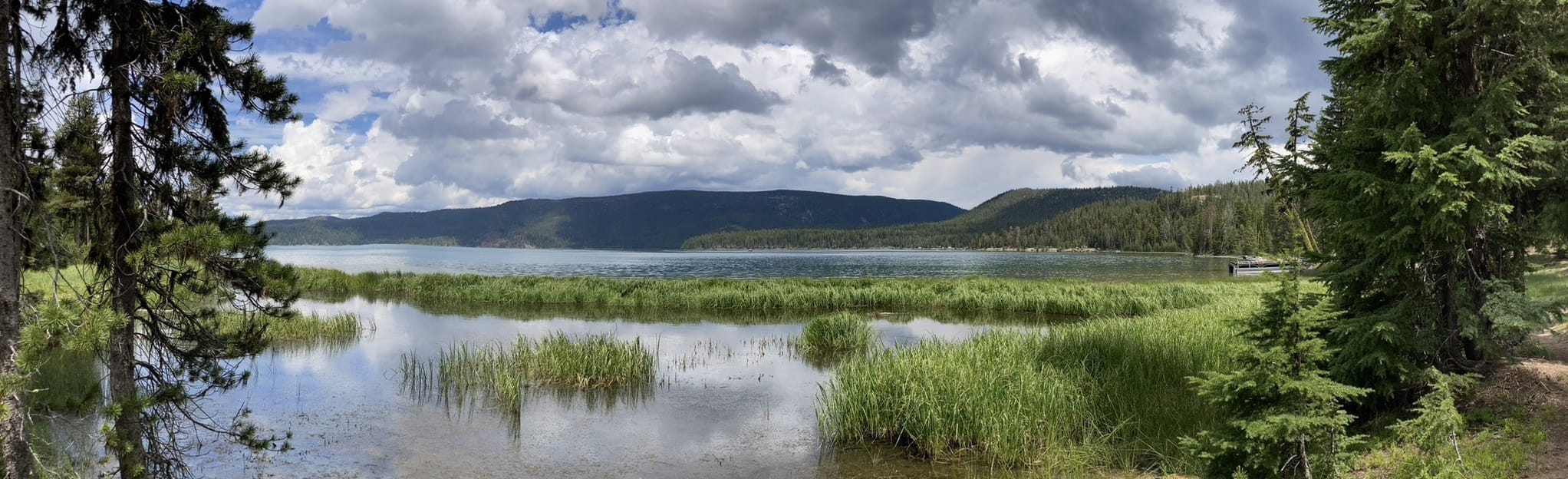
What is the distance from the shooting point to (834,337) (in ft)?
78.2

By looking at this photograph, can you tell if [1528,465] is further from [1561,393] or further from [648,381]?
[648,381]

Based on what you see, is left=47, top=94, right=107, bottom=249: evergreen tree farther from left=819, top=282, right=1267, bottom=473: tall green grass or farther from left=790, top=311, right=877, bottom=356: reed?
left=790, top=311, right=877, bottom=356: reed

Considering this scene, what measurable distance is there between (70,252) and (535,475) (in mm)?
6124

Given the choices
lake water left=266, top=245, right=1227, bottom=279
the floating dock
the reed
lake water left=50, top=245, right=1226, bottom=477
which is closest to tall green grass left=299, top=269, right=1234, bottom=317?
the reed

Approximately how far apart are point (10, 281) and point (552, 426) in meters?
8.87

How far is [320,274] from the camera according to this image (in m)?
51.4

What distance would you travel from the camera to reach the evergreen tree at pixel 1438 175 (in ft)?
26.5

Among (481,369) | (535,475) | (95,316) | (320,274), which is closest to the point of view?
(95,316)

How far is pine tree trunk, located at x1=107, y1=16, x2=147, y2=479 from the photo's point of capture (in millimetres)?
6980

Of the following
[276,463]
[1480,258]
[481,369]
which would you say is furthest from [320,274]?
[1480,258]

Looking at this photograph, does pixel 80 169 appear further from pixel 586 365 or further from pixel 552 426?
pixel 586 365

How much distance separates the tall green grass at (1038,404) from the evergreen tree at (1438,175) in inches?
67.2

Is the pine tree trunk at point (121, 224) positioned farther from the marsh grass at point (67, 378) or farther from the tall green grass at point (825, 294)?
the tall green grass at point (825, 294)

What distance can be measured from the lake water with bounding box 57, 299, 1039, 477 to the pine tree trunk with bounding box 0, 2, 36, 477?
5635 millimetres
